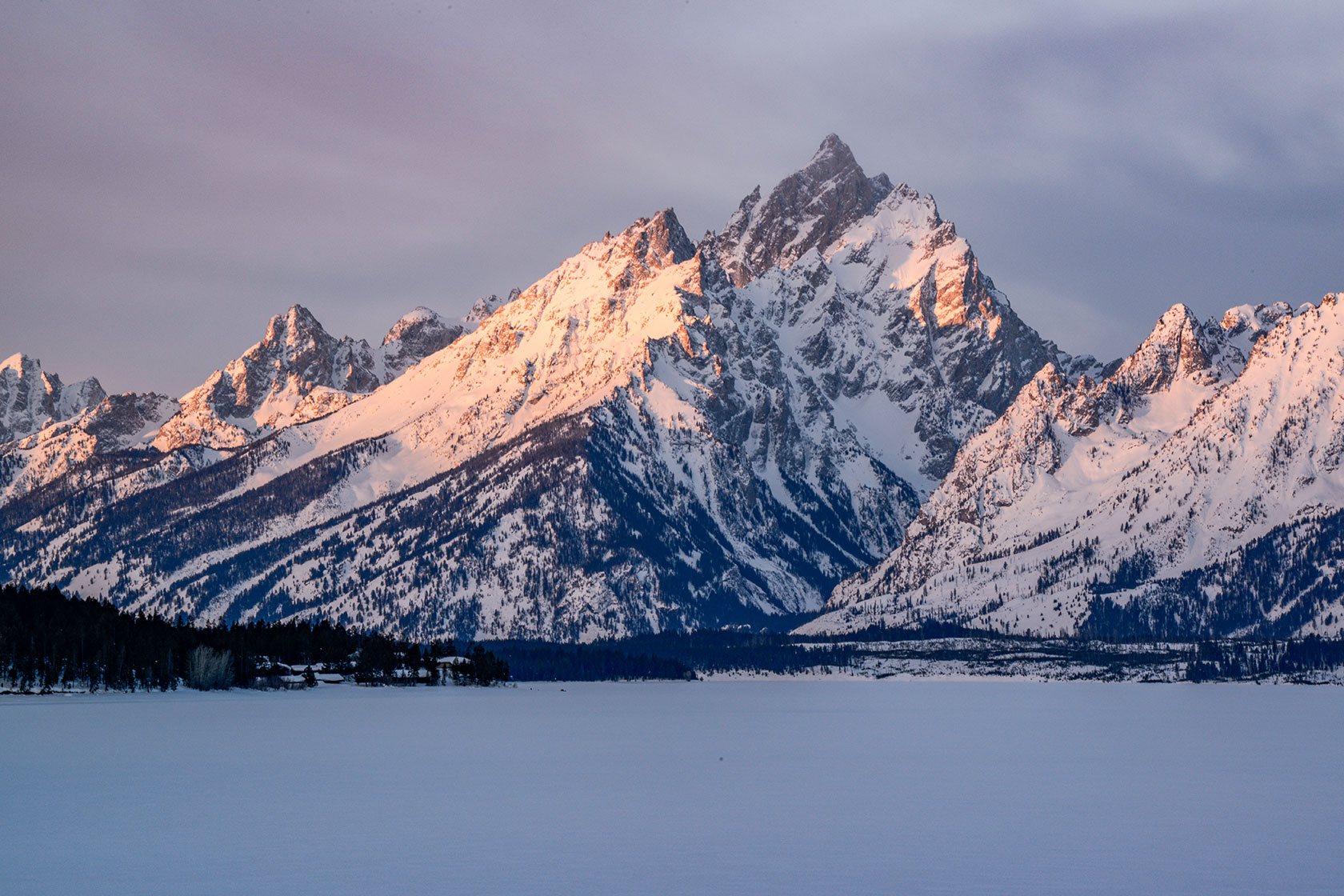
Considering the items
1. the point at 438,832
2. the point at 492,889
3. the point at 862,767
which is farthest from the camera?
the point at 862,767

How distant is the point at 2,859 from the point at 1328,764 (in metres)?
98.1

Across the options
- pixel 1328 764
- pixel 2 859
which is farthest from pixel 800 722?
pixel 2 859

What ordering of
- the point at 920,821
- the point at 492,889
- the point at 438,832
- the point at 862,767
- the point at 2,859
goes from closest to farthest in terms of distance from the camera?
the point at 492,889, the point at 2,859, the point at 438,832, the point at 920,821, the point at 862,767

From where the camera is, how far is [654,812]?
272 feet

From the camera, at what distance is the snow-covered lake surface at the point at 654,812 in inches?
2391

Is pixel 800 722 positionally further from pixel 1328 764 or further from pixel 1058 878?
pixel 1058 878

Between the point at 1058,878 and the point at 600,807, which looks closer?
the point at 1058,878

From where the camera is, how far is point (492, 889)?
5747cm

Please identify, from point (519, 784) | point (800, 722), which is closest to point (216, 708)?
point (800, 722)

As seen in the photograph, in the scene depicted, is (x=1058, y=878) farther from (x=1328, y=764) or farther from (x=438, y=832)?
(x=1328, y=764)

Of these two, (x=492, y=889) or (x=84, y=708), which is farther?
(x=84, y=708)

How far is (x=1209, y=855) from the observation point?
66.9 metres

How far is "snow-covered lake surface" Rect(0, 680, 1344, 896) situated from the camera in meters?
60.7

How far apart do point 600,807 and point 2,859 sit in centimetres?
3288
